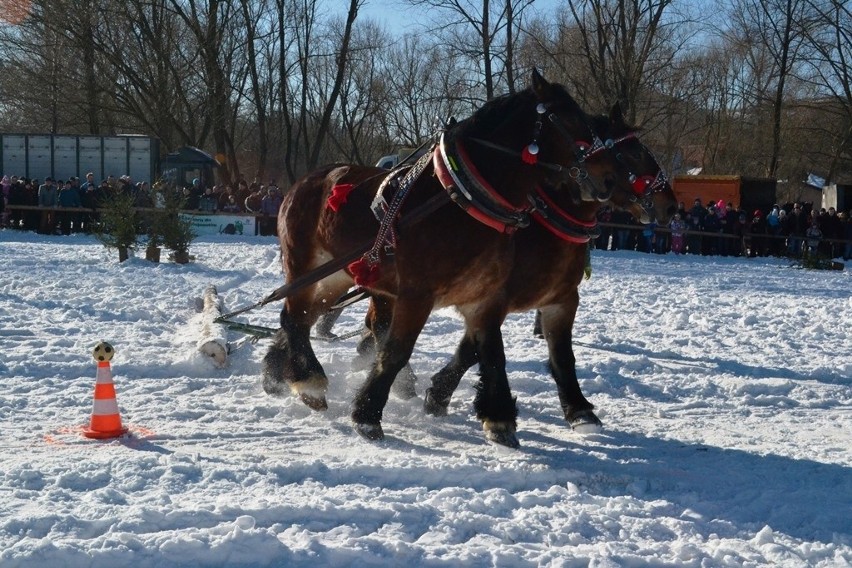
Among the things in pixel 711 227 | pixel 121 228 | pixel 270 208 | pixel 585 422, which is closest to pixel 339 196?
pixel 585 422

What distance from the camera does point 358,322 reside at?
10.6 m

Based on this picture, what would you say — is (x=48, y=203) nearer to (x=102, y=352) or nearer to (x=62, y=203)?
(x=62, y=203)

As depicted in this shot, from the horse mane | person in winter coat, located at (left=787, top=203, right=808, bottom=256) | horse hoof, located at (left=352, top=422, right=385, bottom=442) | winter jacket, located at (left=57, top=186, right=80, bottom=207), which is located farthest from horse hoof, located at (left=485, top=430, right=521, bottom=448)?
winter jacket, located at (left=57, top=186, right=80, bottom=207)

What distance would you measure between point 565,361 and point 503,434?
896 mm

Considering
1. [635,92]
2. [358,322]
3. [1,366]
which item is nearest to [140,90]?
[635,92]

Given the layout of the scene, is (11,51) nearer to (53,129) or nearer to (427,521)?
(53,129)

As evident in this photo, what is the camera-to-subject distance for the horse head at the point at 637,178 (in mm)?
5531

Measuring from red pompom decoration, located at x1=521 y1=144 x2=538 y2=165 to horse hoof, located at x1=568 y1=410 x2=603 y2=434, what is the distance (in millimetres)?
1689

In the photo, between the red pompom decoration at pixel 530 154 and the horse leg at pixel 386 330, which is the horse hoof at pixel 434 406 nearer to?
the horse leg at pixel 386 330

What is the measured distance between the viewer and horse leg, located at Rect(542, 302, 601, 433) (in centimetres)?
603

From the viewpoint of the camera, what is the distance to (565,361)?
20.3 ft

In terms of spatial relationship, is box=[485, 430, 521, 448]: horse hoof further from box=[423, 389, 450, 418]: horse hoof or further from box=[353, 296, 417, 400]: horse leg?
box=[353, 296, 417, 400]: horse leg

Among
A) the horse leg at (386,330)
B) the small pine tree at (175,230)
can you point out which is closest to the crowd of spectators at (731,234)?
the small pine tree at (175,230)

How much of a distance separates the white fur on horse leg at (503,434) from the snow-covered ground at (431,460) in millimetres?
118
